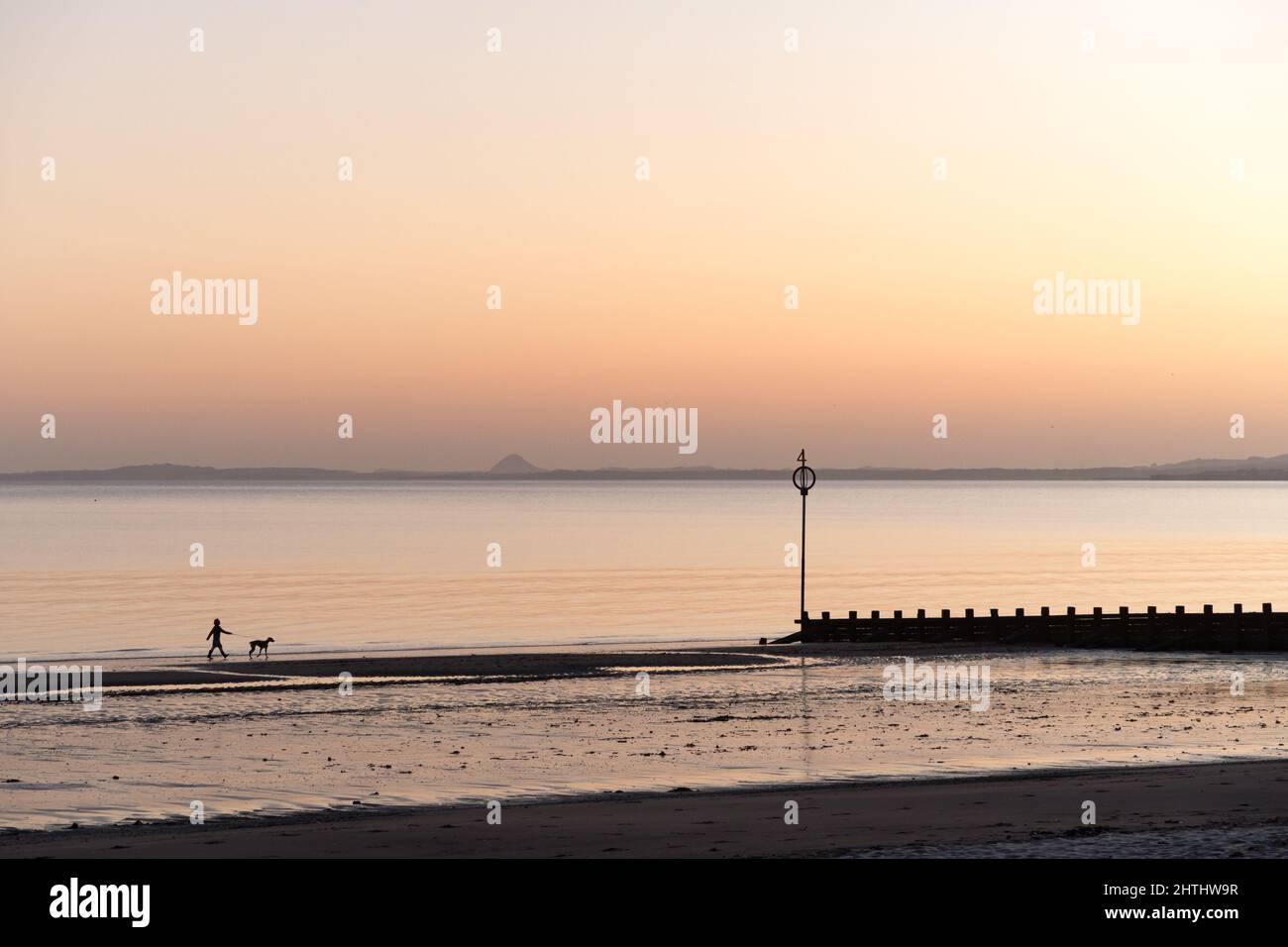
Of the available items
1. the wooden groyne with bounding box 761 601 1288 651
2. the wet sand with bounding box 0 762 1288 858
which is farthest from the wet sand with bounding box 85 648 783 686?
the wet sand with bounding box 0 762 1288 858

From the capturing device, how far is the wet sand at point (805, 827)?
16.9 metres

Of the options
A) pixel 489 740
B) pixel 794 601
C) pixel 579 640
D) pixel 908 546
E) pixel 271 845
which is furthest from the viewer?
pixel 908 546

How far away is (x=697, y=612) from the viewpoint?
77.3 metres

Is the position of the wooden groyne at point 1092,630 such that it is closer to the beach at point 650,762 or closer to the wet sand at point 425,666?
the wet sand at point 425,666

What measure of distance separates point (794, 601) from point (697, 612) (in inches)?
325

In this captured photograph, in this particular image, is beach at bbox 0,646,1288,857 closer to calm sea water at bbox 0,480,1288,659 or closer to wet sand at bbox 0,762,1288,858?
wet sand at bbox 0,762,1288,858

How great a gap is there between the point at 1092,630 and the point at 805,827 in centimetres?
3469

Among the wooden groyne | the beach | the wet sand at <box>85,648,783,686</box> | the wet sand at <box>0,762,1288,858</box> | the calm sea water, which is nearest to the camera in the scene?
the wet sand at <box>0,762,1288,858</box>

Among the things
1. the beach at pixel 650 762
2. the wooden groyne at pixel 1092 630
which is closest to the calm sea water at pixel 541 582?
the wooden groyne at pixel 1092 630

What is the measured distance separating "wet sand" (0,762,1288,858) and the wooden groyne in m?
27.3

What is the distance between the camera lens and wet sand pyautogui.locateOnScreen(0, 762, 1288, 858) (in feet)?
55.6
